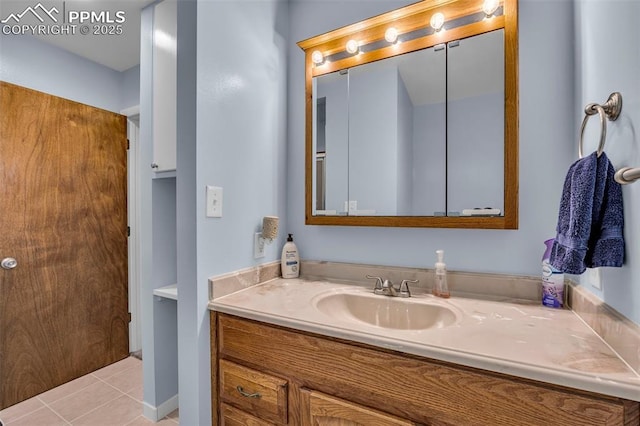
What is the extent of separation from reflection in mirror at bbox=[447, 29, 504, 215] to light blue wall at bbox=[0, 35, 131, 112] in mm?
2470

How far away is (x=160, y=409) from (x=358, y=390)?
1484 mm

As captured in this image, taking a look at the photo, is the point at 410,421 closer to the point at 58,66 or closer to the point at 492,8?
the point at 492,8

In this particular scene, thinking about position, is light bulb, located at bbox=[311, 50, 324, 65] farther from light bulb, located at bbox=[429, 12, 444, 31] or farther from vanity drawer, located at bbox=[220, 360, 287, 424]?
vanity drawer, located at bbox=[220, 360, 287, 424]

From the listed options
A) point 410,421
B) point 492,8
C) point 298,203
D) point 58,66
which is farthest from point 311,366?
point 58,66

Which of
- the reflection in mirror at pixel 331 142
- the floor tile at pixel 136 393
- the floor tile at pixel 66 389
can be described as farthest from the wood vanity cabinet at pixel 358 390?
the floor tile at pixel 66 389

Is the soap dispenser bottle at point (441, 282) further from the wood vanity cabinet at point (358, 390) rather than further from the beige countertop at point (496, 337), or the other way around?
the wood vanity cabinet at point (358, 390)

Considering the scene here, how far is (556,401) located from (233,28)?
61.9 inches

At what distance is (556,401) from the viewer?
1.95 feet

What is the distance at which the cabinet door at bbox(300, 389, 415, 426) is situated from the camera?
76cm

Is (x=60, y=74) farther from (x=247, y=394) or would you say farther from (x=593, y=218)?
(x=593, y=218)

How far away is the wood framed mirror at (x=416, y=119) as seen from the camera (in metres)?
1.09

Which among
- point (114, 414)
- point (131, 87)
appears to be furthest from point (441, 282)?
point (131, 87)

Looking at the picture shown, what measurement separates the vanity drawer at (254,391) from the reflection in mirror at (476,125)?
933mm

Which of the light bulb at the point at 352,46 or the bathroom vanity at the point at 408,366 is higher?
the light bulb at the point at 352,46
